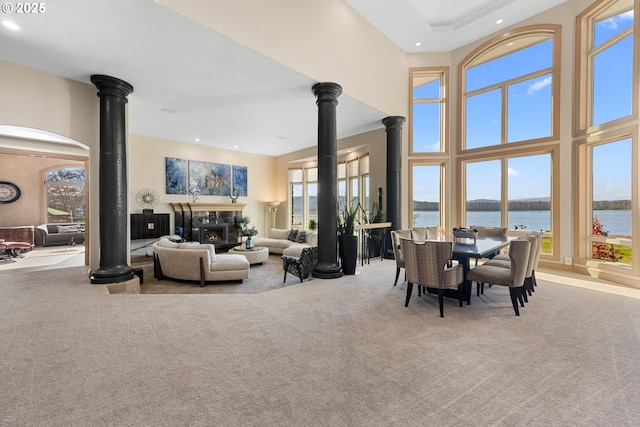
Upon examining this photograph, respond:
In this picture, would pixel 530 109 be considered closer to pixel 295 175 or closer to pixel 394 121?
pixel 394 121

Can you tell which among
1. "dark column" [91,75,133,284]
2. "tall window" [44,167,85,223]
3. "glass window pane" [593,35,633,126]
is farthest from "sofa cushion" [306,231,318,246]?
"tall window" [44,167,85,223]

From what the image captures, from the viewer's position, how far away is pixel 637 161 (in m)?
4.21

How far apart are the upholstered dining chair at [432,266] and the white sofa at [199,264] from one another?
3339 mm

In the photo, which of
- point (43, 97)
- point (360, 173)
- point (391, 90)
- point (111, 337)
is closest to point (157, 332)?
point (111, 337)

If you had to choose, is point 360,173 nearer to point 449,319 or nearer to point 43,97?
point 449,319

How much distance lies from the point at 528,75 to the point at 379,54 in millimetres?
3257

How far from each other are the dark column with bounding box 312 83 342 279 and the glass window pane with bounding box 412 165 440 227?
3265 mm

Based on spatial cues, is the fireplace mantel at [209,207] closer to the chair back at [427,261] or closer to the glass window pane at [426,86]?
the glass window pane at [426,86]

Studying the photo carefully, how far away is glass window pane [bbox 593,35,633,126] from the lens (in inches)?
175

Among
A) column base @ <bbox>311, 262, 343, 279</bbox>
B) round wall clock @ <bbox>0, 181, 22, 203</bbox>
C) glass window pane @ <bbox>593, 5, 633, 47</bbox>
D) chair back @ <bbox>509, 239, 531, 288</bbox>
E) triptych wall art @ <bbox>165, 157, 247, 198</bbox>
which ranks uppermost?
glass window pane @ <bbox>593, 5, 633, 47</bbox>

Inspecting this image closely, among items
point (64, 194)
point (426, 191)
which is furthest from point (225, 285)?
point (64, 194)

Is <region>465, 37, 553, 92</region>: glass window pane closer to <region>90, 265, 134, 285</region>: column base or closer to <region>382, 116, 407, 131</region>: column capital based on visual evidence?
<region>382, 116, 407, 131</region>: column capital

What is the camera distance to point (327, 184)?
457cm

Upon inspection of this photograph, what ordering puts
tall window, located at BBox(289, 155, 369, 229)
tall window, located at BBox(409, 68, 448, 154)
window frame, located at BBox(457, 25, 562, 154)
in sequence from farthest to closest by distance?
tall window, located at BBox(289, 155, 369, 229)
tall window, located at BBox(409, 68, 448, 154)
window frame, located at BBox(457, 25, 562, 154)
